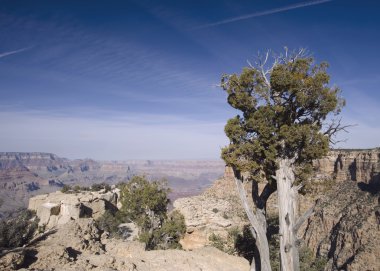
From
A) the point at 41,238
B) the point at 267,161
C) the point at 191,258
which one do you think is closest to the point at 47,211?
the point at 41,238

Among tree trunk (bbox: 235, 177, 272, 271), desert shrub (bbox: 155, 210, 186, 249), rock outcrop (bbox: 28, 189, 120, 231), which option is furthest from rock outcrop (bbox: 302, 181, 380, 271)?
tree trunk (bbox: 235, 177, 272, 271)

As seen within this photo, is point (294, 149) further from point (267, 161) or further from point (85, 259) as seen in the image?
point (85, 259)

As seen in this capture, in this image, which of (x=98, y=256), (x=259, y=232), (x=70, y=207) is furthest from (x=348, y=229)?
(x=98, y=256)

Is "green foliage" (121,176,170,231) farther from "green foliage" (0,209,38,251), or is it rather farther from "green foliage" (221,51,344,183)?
"green foliage" (221,51,344,183)

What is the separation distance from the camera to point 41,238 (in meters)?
16.0

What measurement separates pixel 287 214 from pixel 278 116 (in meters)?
4.28

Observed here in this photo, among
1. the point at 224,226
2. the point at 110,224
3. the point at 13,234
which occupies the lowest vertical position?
the point at 110,224

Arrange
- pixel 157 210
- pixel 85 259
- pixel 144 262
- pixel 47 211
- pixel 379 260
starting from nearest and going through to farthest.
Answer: pixel 85 259
pixel 144 262
pixel 157 210
pixel 47 211
pixel 379 260

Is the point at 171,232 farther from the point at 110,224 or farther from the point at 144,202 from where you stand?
the point at 110,224

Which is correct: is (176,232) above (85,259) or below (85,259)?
below

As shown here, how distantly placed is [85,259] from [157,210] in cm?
2111

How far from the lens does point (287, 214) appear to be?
14938 millimetres

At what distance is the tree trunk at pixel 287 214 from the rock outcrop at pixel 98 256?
3.01m

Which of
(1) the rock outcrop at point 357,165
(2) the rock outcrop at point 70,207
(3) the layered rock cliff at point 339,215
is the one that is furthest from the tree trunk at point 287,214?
(1) the rock outcrop at point 357,165
